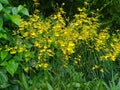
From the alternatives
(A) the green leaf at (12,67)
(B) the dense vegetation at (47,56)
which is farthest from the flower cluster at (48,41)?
(A) the green leaf at (12,67)

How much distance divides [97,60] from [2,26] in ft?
4.23

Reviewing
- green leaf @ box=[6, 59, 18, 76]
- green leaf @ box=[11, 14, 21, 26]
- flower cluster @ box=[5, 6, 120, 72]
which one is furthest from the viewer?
green leaf @ box=[11, 14, 21, 26]

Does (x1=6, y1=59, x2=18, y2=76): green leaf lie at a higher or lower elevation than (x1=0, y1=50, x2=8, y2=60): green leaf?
lower

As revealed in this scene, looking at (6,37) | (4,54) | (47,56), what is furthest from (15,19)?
(47,56)

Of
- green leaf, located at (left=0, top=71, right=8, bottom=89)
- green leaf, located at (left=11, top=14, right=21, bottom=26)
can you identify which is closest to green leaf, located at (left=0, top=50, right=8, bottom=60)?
green leaf, located at (left=0, top=71, right=8, bottom=89)

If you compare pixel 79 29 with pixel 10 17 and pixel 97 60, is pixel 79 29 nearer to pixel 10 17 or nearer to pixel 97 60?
pixel 97 60

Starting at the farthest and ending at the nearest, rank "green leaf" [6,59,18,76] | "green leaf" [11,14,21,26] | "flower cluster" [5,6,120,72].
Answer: "green leaf" [11,14,21,26]
"flower cluster" [5,6,120,72]
"green leaf" [6,59,18,76]

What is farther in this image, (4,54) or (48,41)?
(48,41)

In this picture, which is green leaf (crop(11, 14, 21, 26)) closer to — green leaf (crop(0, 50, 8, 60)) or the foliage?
the foliage

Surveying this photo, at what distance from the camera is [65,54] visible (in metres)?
3.97

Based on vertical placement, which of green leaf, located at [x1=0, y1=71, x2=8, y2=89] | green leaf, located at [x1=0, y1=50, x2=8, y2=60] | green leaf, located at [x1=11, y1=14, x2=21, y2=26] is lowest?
green leaf, located at [x1=0, y1=71, x2=8, y2=89]

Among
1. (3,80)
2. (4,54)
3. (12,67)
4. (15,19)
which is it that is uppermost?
(15,19)

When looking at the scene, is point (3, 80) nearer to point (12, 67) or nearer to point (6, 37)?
point (12, 67)

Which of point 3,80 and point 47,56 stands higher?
point 47,56
